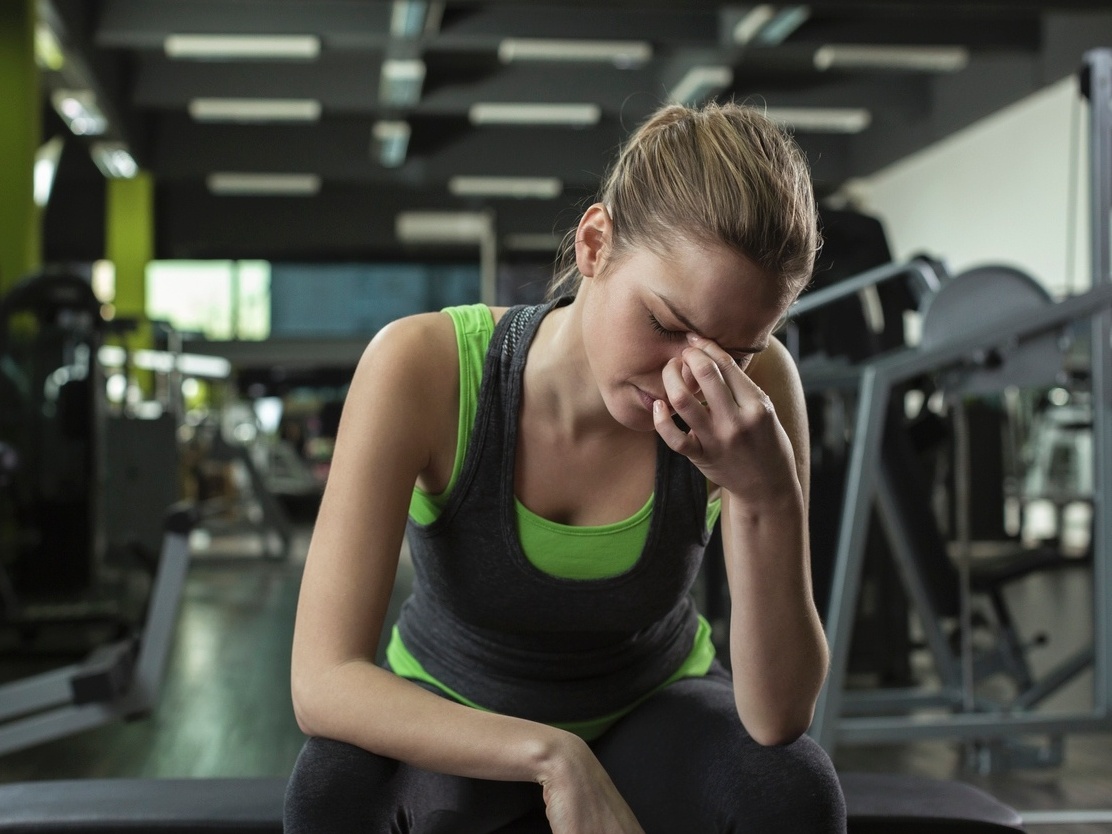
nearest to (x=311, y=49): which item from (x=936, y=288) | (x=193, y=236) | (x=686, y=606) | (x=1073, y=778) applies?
(x=193, y=236)

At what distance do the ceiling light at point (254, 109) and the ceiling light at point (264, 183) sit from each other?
806mm

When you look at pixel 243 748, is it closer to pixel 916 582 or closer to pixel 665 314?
pixel 916 582

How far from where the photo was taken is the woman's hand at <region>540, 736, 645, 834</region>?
2.97 ft

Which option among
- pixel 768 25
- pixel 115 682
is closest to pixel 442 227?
pixel 768 25

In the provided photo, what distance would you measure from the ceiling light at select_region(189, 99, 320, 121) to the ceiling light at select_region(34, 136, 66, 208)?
1690mm

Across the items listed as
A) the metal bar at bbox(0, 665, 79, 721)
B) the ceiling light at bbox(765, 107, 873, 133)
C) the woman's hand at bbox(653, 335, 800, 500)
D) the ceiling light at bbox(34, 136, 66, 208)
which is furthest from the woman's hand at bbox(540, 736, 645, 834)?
the ceiling light at bbox(765, 107, 873, 133)

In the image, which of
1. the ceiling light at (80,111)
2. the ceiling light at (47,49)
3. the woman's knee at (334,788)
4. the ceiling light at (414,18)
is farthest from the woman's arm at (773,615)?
the ceiling light at (80,111)

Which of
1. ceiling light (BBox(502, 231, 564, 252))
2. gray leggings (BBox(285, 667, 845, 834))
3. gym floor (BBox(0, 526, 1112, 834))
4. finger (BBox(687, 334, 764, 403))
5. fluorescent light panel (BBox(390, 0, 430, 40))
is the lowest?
gym floor (BBox(0, 526, 1112, 834))

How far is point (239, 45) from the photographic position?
779 cm

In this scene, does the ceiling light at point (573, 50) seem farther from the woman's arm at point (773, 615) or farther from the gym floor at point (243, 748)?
the woman's arm at point (773, 615)

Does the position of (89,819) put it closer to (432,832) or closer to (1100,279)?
(432,832)

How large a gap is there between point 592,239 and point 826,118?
9.42 metres

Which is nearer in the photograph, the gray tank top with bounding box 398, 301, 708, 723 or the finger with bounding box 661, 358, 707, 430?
the finger with bounding box 661, 358, 707, 430

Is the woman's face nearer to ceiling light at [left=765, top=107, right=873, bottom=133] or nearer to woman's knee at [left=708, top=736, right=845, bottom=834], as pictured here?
woman's knee at [left=708, top=736, right=845, bottom=834]
